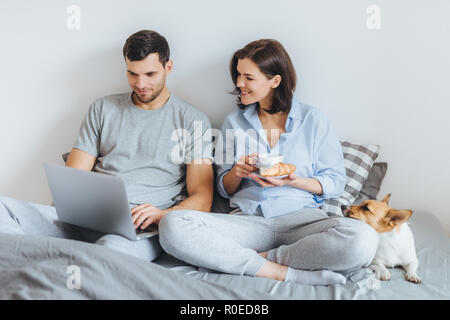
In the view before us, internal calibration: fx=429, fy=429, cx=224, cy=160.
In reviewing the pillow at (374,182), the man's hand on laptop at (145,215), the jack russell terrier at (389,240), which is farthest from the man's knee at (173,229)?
the pillow at (374,182)

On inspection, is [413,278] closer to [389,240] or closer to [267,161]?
[389,240]

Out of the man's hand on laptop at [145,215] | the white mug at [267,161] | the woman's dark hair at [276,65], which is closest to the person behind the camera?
the white mug at [267,161]

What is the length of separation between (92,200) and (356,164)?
1.16 m

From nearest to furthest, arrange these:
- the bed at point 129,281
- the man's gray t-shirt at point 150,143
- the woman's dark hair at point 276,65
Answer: the bed at point 129,281 < the woman's dark hair at point 276,65 < the man's gray t-shirt at point 150,143

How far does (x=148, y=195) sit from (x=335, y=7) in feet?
3.83

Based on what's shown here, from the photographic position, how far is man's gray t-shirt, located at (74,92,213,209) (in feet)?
6.20

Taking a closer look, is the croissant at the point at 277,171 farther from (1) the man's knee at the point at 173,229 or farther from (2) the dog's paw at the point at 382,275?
(2) the dog's paw at the point at 382,275

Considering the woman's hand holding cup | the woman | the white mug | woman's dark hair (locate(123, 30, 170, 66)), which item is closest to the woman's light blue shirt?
the woman

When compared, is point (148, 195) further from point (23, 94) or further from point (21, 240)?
point (23, 94)

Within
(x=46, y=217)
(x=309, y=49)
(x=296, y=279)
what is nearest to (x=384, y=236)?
(x=296, y=279)

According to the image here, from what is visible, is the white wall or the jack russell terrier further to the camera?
the white wall

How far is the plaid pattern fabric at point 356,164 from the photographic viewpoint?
192cm

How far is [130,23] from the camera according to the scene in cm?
210

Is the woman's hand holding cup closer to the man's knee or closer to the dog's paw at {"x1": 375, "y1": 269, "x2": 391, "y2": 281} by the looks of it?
the man's knee
